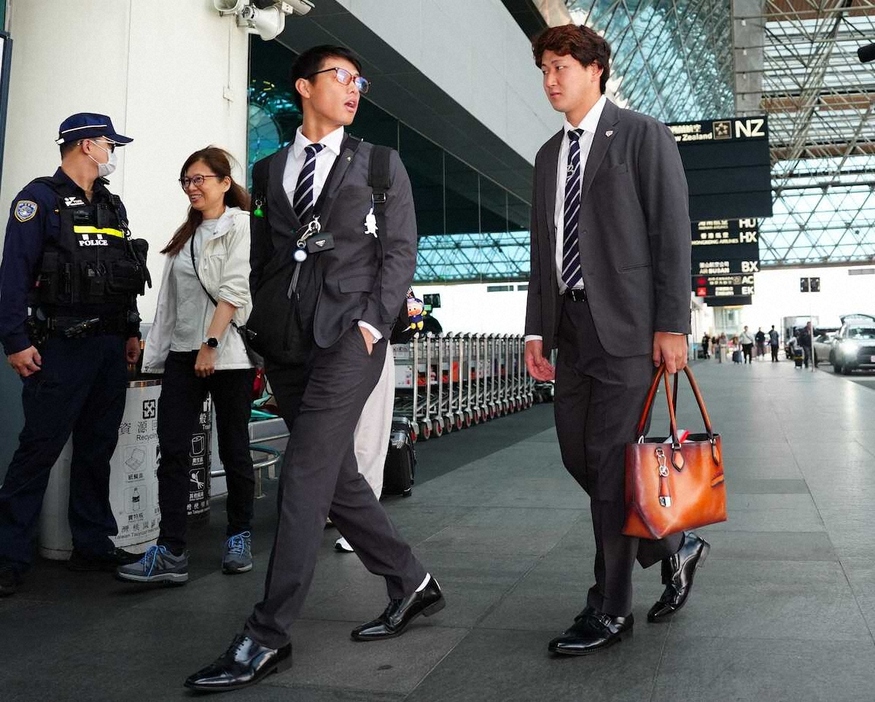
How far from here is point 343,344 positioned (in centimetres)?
263

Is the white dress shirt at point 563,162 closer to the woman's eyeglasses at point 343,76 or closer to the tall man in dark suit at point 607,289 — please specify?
the tall man in dark suit at point 607,289

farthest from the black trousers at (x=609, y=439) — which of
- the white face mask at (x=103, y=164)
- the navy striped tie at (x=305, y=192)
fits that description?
the white face mask at (x=103, y=164)

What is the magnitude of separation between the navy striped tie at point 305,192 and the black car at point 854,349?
1035 inches

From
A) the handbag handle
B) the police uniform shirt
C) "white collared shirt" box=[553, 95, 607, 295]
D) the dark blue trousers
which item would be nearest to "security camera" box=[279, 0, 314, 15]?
the police uniform shirt

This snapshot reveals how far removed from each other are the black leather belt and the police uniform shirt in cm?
228

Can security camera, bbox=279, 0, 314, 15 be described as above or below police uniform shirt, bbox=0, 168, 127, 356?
above

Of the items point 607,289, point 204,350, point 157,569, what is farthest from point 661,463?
point 157,569

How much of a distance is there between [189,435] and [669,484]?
2.12 metres

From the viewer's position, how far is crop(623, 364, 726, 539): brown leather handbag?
2.55 meters

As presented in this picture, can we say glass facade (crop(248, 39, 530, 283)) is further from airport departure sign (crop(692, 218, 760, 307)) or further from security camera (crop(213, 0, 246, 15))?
airport departure sign (crop(692, 218, 760, 307))

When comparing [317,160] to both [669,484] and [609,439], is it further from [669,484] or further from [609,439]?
[669,484]

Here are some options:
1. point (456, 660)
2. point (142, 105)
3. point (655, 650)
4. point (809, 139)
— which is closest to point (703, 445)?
point (655, 650)

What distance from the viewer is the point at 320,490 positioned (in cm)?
255

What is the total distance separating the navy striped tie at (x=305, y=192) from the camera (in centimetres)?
274
